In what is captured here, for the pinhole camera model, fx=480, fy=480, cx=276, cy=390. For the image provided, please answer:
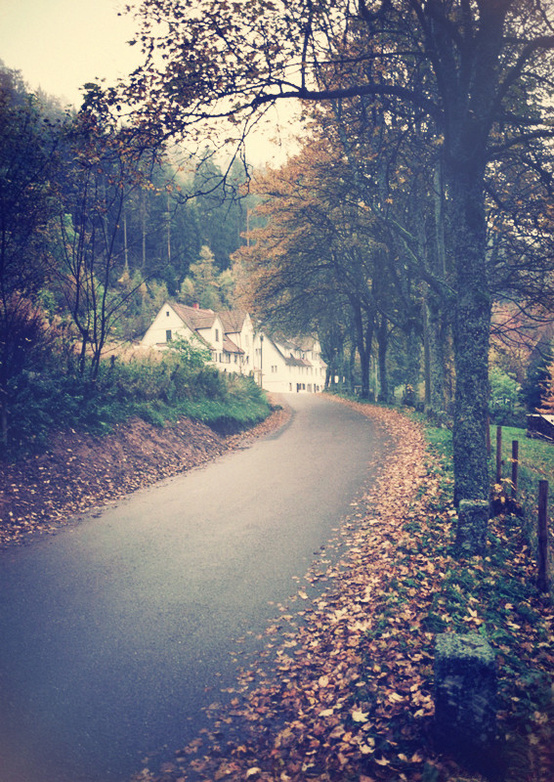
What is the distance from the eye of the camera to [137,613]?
5.79 metres

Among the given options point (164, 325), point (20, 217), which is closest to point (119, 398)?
point (20, 217)

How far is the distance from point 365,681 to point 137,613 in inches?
111

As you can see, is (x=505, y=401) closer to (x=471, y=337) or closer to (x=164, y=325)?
(x=471, y=337)

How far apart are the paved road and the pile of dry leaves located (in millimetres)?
348

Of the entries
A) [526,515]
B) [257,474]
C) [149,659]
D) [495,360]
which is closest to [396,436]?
[257,474]

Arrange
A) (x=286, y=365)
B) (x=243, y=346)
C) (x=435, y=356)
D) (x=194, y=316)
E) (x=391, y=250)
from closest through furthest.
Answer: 1. (x=435, y=356)
2. (x=391, y=250)
3. (x=194, y=316)
4. (x=243, y=346)
5. (x=286, y=365)

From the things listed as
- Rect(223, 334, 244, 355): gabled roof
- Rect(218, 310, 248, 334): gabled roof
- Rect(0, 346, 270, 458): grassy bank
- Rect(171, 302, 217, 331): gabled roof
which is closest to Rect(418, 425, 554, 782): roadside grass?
Rect(0, 346, 270, 458): grassy bank

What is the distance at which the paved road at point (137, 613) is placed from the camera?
12.8ft

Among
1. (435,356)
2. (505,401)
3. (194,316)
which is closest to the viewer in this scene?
(435,356)

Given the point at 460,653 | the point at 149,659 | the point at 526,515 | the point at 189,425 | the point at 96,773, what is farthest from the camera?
the point at 189,425

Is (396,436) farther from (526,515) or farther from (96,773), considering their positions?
(96,773)

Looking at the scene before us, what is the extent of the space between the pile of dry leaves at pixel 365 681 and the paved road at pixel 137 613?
35cm

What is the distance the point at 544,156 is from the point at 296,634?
8895mm

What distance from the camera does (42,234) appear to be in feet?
38.1
